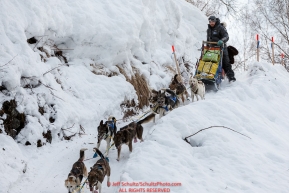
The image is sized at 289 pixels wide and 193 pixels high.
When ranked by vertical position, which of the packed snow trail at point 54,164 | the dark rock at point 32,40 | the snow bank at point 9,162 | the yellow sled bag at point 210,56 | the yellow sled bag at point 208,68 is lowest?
the packed snow trail at point 54,164

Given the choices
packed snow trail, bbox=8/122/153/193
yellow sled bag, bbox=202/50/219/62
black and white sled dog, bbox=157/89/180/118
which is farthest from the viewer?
yellow sled bag, bbox=202/50/219/62

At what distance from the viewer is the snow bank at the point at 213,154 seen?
4.55 meters

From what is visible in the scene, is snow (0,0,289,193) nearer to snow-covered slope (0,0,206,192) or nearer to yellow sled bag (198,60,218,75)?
snow-covered slope (0,0,206,192)

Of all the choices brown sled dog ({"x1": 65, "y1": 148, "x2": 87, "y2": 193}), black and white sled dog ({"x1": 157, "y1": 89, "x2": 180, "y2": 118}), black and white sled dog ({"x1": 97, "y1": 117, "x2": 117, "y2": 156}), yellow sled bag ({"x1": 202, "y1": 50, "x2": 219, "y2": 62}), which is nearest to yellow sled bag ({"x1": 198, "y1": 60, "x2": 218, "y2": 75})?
yellow sled bag ({"x1": 202, "y1": 50, "x2": 219, "y2": 62})

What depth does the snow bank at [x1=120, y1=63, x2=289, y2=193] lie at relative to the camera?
179 inches

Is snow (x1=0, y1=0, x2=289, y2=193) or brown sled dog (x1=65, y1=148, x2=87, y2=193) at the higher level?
snow (x1=0, y1=0, x2=289, y2=193)

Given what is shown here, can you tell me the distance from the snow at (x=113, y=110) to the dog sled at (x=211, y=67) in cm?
53

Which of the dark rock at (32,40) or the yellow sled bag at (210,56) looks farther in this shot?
the yellow sled bag at (210,56)

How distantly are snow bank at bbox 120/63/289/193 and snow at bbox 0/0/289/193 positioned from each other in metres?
0.02

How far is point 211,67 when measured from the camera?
970 cm

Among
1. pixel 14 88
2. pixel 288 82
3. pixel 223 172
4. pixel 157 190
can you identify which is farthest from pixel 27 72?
pixel 288 82

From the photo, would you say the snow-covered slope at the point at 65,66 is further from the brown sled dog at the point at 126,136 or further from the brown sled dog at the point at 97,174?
the brown sled dog at the point at 126,136

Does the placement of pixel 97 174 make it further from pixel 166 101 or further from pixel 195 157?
pixel 166 101

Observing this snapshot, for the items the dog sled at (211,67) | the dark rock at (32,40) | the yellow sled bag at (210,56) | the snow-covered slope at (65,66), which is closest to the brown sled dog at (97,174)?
the snow-covered slope at (65,66)
